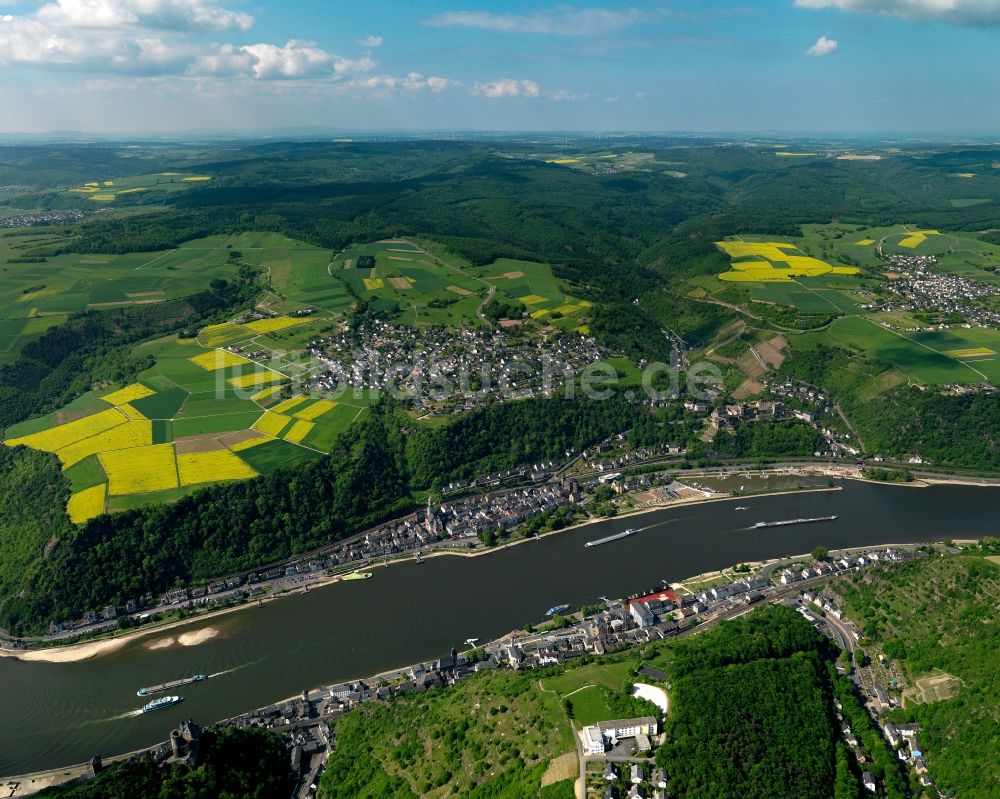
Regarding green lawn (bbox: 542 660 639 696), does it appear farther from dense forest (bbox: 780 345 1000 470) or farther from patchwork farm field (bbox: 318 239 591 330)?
patchwork farm field (bbox: 318 239 591 330)

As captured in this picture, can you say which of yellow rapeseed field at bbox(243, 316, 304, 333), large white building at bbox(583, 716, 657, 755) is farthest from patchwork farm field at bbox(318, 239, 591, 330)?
large white building at bbox(583, 716, 657, 755)

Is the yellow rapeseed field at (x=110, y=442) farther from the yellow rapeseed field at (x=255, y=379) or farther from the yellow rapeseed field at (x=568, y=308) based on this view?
the yellow rapeseed field at (x=568, y=308)

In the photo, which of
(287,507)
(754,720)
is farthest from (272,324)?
(754,720)

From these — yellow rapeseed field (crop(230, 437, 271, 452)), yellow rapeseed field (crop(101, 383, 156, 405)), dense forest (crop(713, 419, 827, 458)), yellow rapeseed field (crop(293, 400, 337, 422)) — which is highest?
yellow rapeseed field (crop(101, 383, 156, 405))

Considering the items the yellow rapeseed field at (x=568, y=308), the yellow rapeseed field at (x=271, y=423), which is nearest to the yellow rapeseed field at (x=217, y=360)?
A: the yellow rapeseed field at (x=271, y=423)

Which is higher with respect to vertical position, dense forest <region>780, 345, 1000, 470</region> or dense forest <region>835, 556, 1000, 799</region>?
dense forest <region>780, 345, 1000, 470</region>

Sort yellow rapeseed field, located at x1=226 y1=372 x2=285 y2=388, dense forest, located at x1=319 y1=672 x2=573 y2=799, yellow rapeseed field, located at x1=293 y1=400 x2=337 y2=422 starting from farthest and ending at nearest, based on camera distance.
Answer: yellow rapeseed field, located at x1=226 y1=372 x2=285 y2=388 < yellow rapeseed field, located at x1=293 y1=400 x2=337 y2=422 < dense forest, located at x1=319 y1=672 x2=573 y2=799
